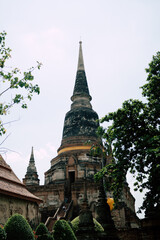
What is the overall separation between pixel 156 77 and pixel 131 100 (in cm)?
153

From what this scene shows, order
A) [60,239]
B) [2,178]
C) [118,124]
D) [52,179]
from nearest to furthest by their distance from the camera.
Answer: [60,239]
[118,124]
[2,178]
[52,179]

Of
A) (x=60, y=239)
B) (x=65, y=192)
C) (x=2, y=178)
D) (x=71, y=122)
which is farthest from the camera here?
(x=71, y=122)

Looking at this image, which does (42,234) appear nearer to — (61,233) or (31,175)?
(61,233)

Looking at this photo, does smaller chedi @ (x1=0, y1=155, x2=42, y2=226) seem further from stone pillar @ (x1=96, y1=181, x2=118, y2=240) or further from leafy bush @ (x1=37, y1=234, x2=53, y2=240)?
stone pillar @ (x1=96, y1=181, x2=118, y2=240)

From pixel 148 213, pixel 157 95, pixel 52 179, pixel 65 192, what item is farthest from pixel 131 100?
pixel 52 179

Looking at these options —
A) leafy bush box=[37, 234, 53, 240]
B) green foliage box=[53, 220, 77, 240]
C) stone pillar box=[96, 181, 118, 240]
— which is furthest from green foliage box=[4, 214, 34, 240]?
stone pillar box=[96, 181, 118, 240]

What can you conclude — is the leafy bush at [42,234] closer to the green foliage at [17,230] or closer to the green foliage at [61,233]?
the green foliage at [61,233]

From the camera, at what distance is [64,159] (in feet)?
84.5

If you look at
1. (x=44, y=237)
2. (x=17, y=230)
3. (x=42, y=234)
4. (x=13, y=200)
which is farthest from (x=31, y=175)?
(x=17, y=230)

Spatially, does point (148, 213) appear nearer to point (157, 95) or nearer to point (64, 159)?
point (157, 95)

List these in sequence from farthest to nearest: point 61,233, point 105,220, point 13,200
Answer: point 13,200, point 105,220, point 61,233

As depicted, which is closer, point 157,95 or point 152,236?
point 152,236

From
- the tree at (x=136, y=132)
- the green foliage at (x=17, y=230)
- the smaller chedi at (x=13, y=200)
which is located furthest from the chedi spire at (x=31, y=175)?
the green foliage at (x=17, y=230)

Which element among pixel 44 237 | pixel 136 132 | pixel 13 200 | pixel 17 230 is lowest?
pixel 44 237
